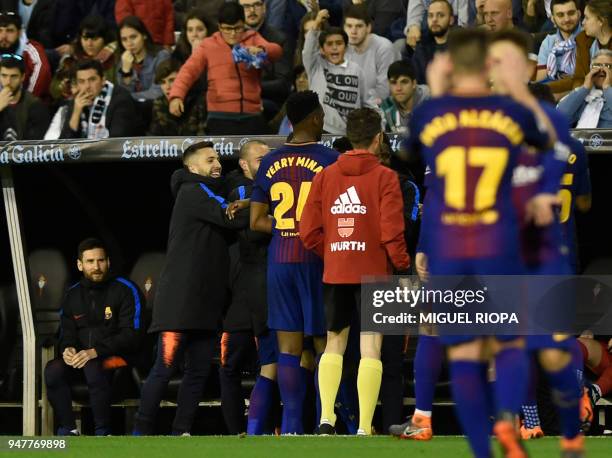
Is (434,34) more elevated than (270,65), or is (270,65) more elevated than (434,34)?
(434,34)

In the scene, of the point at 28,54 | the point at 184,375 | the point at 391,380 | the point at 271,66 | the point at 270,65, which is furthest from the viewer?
the point at 28,54

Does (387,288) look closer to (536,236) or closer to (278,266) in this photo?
(278,266)

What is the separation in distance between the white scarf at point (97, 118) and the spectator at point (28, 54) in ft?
4.88

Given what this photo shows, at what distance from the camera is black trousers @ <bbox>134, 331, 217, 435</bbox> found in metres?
9.16

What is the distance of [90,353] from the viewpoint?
10.3m

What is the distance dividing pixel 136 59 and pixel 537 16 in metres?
3.59

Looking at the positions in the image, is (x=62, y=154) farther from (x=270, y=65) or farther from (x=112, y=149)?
(x=270, y=65)

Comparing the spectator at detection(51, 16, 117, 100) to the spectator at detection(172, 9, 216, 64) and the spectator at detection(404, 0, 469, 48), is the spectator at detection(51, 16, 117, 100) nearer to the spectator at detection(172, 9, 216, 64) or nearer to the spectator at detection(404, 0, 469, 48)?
the spectator at detection(172, 9, 216, 64)

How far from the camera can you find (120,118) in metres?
11.5

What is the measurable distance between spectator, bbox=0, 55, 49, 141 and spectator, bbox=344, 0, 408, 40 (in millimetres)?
3074

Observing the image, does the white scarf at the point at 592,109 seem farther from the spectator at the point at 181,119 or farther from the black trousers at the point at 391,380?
the spectator at the point at 181,119

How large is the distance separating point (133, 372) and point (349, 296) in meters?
3.19

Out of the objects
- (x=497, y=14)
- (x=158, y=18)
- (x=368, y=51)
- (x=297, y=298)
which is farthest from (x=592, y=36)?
(x=158, y=18)

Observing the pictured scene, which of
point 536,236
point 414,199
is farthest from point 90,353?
point 536,236
